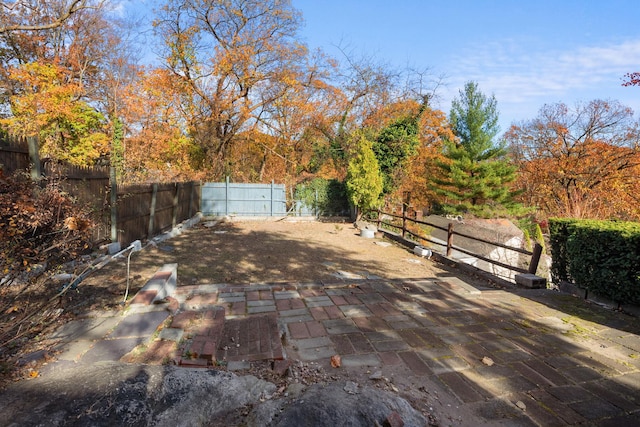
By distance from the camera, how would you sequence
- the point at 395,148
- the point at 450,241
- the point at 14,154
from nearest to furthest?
1. the point at 14,154
2. the point at 450,241
3. the point at 395,148

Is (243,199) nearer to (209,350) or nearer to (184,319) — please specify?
(184,319)

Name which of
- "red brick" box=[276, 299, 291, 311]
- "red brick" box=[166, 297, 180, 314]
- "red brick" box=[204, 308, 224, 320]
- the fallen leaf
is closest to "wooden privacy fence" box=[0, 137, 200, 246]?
"red brick" box=[166, 297, 180, 314]

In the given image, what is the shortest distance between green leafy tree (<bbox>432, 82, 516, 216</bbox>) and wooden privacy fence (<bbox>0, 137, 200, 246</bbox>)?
13130 mm

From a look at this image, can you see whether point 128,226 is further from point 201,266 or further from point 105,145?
point 105,145

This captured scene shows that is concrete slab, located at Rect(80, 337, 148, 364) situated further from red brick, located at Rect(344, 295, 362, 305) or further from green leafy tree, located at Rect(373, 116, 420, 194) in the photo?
green leafy tree, located at Rect(373, 116, 420, 194)

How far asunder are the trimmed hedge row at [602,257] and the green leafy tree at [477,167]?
1196 centimetres

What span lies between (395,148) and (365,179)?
2.43 metres

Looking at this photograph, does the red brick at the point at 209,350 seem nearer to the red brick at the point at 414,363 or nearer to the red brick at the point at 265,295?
the red brick at the point at 265,295

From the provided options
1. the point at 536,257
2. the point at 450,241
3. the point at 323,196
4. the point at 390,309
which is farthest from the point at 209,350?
the point at 323,196

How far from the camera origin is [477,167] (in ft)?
51.7

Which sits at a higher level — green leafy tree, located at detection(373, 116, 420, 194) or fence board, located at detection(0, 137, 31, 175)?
green leafy tree, located at detection(373, 116, 420, 194)

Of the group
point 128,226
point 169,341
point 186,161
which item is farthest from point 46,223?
point 186,161

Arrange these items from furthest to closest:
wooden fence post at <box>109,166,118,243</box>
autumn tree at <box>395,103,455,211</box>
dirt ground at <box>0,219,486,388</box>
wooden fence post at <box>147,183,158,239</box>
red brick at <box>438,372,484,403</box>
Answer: autumn tree at <box>395,103,455,211</box>, wooden fence post at <box>147,183,158,239</box>, wooden fence post at <box>109,166,118,243</box>, dirt ground at <box>0,219,486,388</box>, red brick at <box>438,372,484,403</box>

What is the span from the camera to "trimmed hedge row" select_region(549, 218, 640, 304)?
3.52 meters
